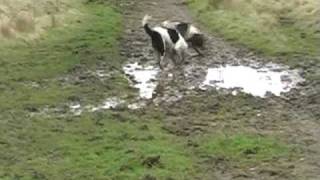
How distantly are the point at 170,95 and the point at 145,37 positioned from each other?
582 centimetres

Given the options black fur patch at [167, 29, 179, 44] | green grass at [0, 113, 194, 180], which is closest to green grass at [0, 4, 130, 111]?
black fur patch at [167, 29, 179, 44]

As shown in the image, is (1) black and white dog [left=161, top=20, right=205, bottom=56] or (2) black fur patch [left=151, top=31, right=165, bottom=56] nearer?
(2) black fur patch [left=151, top=31, right=165, bottom=56]

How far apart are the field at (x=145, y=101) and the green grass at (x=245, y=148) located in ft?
0.05

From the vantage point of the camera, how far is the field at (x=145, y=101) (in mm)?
11625

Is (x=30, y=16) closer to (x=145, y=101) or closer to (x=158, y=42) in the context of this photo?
(x=158, y=42)

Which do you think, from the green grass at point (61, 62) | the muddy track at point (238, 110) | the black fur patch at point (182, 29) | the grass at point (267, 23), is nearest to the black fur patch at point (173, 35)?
the muddy track at point (238, 110)

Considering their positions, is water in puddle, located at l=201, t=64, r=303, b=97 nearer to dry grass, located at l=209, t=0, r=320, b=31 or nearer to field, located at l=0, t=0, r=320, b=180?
field, located at l=0, t=0, r=320, b=180

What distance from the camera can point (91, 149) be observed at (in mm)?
12219

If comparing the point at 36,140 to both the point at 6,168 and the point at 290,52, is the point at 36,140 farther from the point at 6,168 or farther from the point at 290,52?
the point at 290,52

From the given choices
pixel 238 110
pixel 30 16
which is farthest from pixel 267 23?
pixel 238 110

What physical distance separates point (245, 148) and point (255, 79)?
4976 millimetres

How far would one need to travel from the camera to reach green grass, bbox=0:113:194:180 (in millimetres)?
Answer: 11203

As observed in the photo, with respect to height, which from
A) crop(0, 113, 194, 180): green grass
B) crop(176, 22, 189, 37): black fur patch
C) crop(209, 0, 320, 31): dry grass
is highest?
crop(209, 0, 320, 31): dry grass

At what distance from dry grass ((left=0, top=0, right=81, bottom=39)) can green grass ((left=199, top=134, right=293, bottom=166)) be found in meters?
8.33
